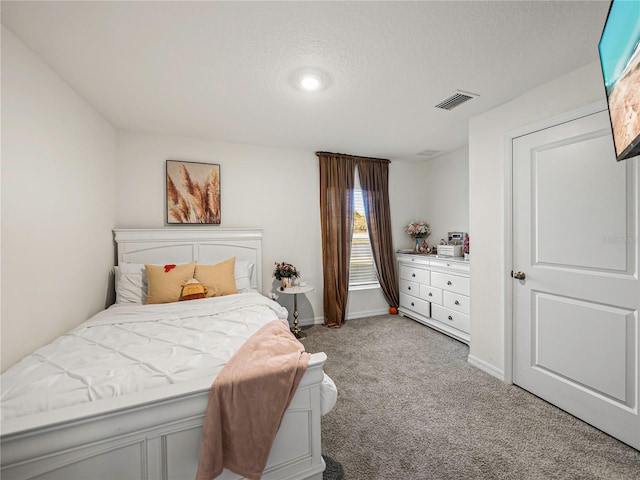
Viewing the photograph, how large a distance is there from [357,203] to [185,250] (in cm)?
254

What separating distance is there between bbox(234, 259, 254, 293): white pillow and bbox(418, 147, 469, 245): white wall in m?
3.03

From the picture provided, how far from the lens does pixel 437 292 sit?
3752 millimetres

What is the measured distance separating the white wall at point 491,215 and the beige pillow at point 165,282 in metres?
2.90

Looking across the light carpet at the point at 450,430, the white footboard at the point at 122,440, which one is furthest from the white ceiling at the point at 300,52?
the light carpet at the point at 450,430

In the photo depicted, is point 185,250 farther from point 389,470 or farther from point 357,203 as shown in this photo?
point 389,470

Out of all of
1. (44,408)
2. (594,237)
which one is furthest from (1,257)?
(594,237)

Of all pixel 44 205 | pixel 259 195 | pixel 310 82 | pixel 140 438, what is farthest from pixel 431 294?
pixel 44 205

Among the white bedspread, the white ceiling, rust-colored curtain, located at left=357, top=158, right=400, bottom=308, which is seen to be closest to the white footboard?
the white bedspread

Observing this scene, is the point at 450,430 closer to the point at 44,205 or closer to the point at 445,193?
the point at 44,205

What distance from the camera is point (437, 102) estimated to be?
2561mm

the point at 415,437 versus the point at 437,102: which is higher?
the point at 437,102

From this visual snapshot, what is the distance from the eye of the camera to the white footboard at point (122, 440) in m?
1.00

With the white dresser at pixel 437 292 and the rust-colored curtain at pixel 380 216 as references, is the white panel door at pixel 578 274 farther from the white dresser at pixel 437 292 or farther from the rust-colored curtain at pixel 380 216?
the rust-colored curtain at pixel 380 216

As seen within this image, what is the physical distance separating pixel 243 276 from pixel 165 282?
815mm
